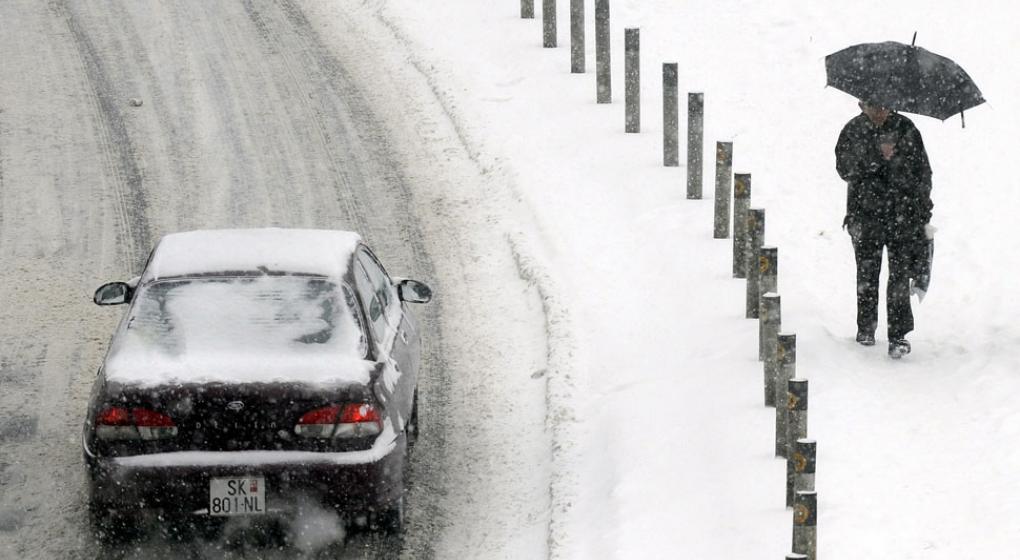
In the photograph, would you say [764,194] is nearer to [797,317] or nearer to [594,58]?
[797,317]

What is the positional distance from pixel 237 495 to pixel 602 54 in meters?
8.55

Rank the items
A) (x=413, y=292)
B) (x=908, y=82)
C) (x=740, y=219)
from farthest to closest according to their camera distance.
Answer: (x=740, y=219) → (x=908, y=82) → (x=413, y=292)

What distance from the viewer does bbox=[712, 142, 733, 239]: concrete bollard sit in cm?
1147

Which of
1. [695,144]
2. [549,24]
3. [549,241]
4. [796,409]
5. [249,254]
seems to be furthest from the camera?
[549,24]

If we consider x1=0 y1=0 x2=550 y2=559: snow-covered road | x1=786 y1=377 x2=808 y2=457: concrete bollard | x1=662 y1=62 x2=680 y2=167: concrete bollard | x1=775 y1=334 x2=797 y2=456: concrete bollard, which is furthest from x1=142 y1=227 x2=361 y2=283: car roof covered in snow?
x1=662 y1=62 x2=680 y2=167: concrete bollard

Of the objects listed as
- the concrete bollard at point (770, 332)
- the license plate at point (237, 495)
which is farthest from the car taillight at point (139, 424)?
the concrete bollard at point (770, 332)

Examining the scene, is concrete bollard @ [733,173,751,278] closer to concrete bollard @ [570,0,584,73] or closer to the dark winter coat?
the dark winter coat

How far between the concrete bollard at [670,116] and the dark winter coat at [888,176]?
365cm

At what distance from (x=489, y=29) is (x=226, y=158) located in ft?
12.9

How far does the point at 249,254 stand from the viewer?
7.93 metres

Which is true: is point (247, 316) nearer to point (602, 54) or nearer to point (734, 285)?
point (734, 285)

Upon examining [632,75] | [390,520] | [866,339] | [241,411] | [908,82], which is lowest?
[390,520]

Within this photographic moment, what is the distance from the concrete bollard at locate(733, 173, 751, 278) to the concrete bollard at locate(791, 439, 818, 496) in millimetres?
3837

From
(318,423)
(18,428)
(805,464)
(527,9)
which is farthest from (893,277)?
(527,9)
